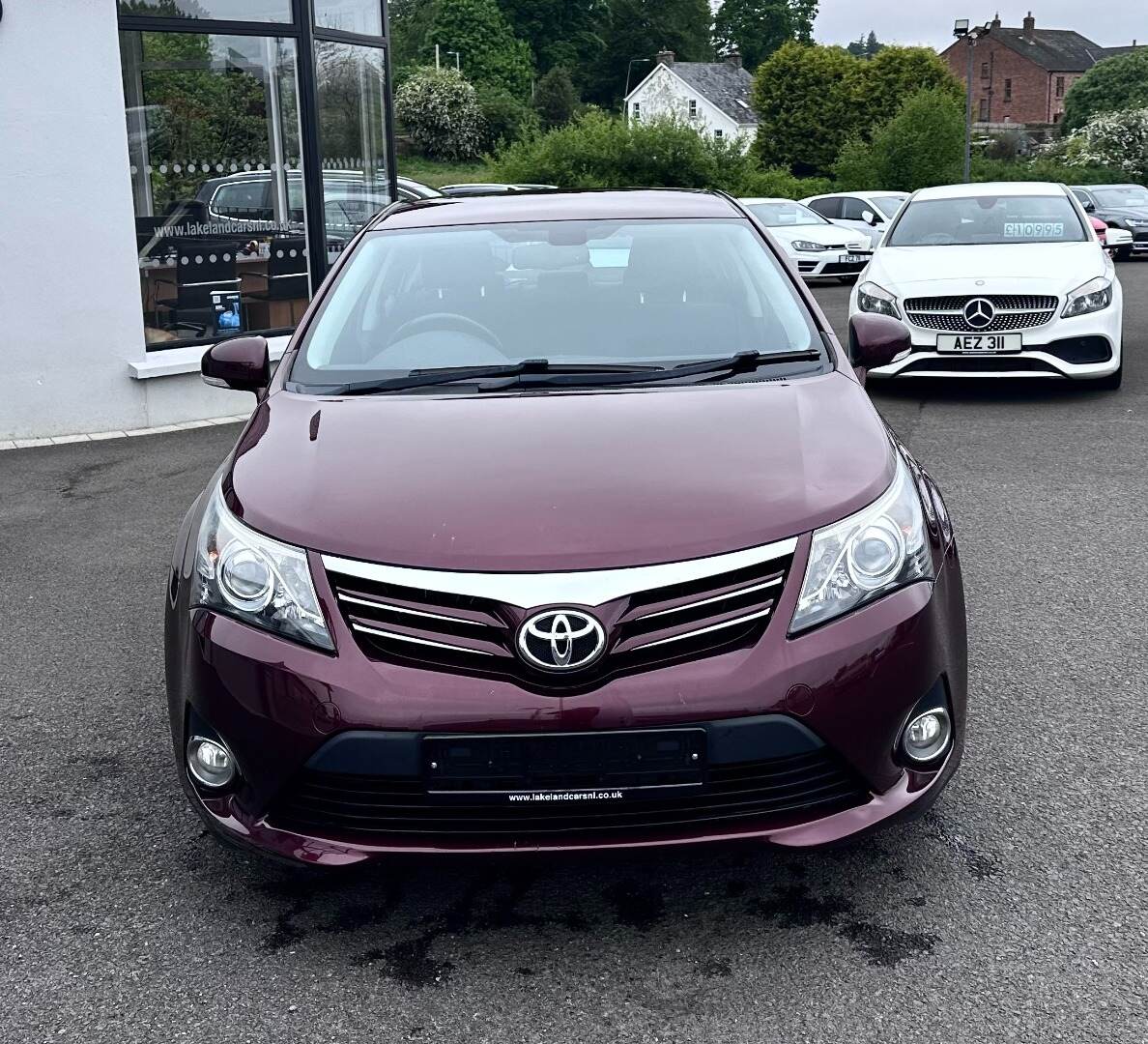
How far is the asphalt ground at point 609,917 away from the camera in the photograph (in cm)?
275

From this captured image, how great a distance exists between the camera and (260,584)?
2.98 m

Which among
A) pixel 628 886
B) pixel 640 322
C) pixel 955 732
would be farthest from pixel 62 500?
pixel 955 732

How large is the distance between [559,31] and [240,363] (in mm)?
96786

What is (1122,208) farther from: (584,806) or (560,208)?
(584,806)

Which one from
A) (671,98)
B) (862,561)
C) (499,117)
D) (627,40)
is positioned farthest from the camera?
(627,40)

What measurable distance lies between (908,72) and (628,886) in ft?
206

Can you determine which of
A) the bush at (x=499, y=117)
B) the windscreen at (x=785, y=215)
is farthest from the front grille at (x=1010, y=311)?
the bush at (x=499, y=117)

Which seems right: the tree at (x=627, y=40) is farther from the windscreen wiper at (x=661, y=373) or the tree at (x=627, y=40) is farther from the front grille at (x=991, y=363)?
the windscreen wiper at (x=661, y=373)

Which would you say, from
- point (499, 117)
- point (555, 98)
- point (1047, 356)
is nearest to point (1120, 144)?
point (499, 117)

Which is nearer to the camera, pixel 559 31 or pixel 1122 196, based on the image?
pixel 1122 196

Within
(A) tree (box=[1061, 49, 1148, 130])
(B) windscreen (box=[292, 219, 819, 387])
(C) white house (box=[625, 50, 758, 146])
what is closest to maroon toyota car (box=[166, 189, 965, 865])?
(B) windscreen (box=[292, 219, 819, 387])

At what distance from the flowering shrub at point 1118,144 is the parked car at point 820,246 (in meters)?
31.4

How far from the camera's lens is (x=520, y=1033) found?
2.70m

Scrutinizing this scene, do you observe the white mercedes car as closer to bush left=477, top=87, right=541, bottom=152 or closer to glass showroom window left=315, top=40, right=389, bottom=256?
glass showroom window left=315, top=40, right=389, bottom=256
